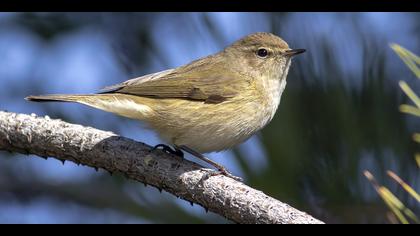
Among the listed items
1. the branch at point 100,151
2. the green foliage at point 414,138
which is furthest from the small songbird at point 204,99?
the green foliage at point 414,138

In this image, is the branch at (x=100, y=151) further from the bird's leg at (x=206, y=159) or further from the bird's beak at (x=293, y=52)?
the bird's beak at (x=293, y=52)

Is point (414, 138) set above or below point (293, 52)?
below

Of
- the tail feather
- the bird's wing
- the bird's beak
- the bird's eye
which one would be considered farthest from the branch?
the bird's eye

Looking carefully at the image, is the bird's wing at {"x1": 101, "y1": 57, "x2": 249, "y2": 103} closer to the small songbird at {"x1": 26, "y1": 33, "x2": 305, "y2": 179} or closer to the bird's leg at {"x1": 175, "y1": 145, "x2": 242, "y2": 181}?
the small songbird at {"x1": 26, "y1": 33, "x2": 305, "y2": 179}

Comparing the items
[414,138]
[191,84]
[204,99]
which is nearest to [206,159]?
[204,99]

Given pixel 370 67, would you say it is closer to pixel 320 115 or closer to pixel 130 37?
pixel 320 115

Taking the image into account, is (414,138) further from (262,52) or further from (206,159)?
(262,52)

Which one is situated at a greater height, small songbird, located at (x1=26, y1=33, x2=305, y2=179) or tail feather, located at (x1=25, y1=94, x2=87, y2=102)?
tail feather, located at (x1=25, y1=94, x2=87, y2=102)
